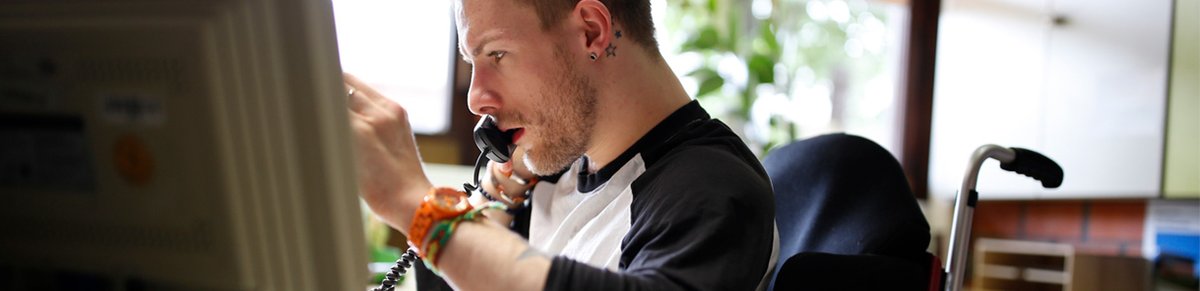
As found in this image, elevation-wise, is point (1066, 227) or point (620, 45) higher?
point (620, 45)

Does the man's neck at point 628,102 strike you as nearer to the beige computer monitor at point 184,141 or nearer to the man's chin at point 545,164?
the man's chin at point 545,164

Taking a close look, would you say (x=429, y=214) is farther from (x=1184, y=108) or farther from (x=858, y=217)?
(x=1184, y=108)

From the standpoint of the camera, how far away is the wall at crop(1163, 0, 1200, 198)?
3.01 meters

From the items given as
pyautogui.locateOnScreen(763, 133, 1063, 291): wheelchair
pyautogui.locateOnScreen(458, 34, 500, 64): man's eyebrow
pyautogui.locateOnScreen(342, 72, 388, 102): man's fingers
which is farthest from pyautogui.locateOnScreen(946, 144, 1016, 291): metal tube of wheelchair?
pyautogui.locateOnScreen(342, 72, 388, 102): man's fingers

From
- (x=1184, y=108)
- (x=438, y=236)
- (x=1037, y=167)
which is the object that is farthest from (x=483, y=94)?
(x=1184, y=108)

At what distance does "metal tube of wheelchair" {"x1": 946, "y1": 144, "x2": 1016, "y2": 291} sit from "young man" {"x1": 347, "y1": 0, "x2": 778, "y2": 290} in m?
0.28

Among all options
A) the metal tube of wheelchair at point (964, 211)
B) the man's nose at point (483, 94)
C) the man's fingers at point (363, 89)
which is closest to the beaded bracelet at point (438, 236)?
the man's fingers at point (363, 89)

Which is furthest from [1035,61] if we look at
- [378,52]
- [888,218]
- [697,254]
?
[697,254]

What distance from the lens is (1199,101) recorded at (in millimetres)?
3002

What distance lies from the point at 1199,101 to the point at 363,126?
9.71 ft

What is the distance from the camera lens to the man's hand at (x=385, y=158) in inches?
33.9

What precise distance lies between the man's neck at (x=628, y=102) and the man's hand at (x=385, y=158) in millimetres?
279

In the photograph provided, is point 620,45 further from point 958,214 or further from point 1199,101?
point 1199,101

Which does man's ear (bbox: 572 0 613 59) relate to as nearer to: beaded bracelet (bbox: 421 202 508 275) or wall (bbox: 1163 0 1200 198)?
beaded bracelet (bbox: 421 202 508 275)
